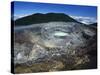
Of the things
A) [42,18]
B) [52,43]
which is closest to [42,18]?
[42,18]

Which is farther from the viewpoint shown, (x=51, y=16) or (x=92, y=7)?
(x=92, y=7)

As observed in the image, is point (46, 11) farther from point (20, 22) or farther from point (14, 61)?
point (14, 61)

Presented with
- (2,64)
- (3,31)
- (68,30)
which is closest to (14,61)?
(2,64)

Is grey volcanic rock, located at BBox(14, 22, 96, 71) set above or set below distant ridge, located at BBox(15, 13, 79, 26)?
below

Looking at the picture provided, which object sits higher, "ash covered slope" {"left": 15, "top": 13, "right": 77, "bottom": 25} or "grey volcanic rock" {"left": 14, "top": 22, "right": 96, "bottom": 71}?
"ash covered slope" {"left": 15, "top": 13, "right": 77, "bottom": 25}

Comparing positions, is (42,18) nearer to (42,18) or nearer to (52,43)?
(42,18)
